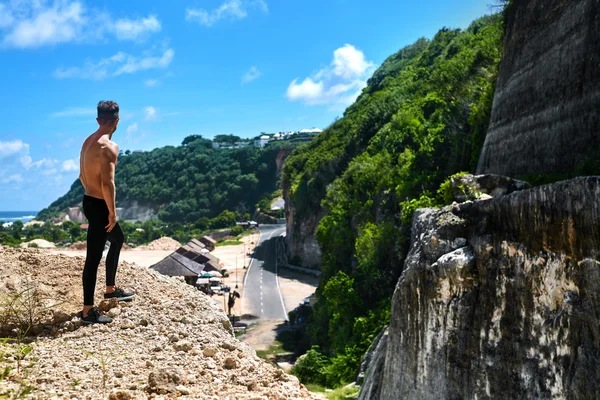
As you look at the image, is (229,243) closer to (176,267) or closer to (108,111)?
(176,267)

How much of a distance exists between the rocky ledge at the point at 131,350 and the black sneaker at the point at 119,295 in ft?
0.28

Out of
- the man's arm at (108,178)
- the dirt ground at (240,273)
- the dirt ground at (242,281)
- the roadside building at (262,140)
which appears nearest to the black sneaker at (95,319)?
the man's arm at (108,178)

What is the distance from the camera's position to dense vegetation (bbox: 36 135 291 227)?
4176 inches

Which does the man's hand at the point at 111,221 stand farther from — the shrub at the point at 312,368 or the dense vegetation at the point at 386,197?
the shrub at the point at 312,368

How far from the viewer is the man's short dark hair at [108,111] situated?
6.75m

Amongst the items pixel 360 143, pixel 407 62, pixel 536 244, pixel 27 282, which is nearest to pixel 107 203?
pixel 27 282

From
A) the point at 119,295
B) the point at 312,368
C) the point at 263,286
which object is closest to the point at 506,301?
the point at 119,295

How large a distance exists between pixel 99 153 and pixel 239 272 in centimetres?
4754

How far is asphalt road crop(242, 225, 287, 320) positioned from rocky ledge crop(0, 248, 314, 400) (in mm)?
29668

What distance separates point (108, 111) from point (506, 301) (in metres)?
6.95

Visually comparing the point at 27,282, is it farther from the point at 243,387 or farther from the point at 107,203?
the point at 243,387

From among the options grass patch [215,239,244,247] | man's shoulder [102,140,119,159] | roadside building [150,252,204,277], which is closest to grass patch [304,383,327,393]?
roadside building [150,252,204,277]

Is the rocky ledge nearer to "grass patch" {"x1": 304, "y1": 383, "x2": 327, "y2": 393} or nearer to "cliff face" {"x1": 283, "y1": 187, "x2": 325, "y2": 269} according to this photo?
"grass patch" {"x1": 304, "y1": 383, "x2": 327, "y2": 393}

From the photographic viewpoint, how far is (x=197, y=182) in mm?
115062
